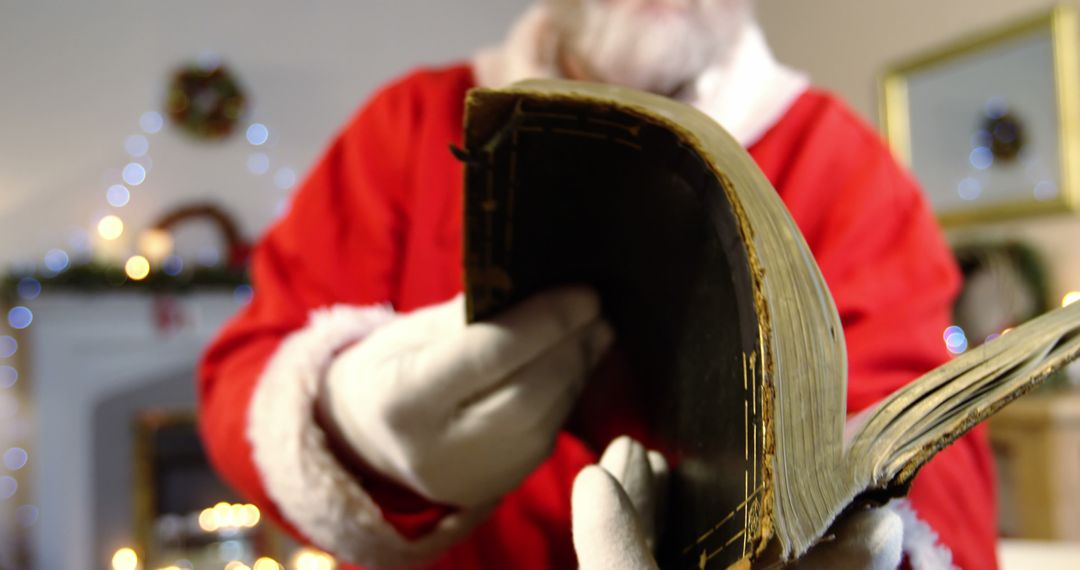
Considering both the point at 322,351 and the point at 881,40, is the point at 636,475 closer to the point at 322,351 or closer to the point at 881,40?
the point at 322,351

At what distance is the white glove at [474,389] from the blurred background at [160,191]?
2.29m

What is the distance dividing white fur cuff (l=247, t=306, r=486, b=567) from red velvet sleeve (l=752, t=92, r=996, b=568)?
270 millimetres

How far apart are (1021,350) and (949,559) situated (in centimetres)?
12

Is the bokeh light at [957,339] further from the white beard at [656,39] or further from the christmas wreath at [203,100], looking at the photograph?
the christmas wreath at [203,100]

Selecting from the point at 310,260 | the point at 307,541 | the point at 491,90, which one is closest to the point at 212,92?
the point at 310,260

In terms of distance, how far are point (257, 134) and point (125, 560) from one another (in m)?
1.68

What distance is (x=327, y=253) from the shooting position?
0.68m

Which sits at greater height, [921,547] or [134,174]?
[134,174]

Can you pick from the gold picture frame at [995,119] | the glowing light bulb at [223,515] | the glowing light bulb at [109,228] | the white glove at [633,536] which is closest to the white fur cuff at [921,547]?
the white glove at [633,536]

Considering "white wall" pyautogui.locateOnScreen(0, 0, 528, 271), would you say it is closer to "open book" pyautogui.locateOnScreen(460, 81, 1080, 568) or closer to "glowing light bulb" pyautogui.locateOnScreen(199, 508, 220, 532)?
"glowing light bulb" pyautogui.locateOnScreen(199, 508, 220, 532)

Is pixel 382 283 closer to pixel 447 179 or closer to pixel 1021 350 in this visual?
pixel 447 179

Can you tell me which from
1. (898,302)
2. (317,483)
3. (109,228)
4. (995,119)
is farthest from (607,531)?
(109,228)

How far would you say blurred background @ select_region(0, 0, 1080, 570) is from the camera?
265cm

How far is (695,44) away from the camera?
65 centimetres
